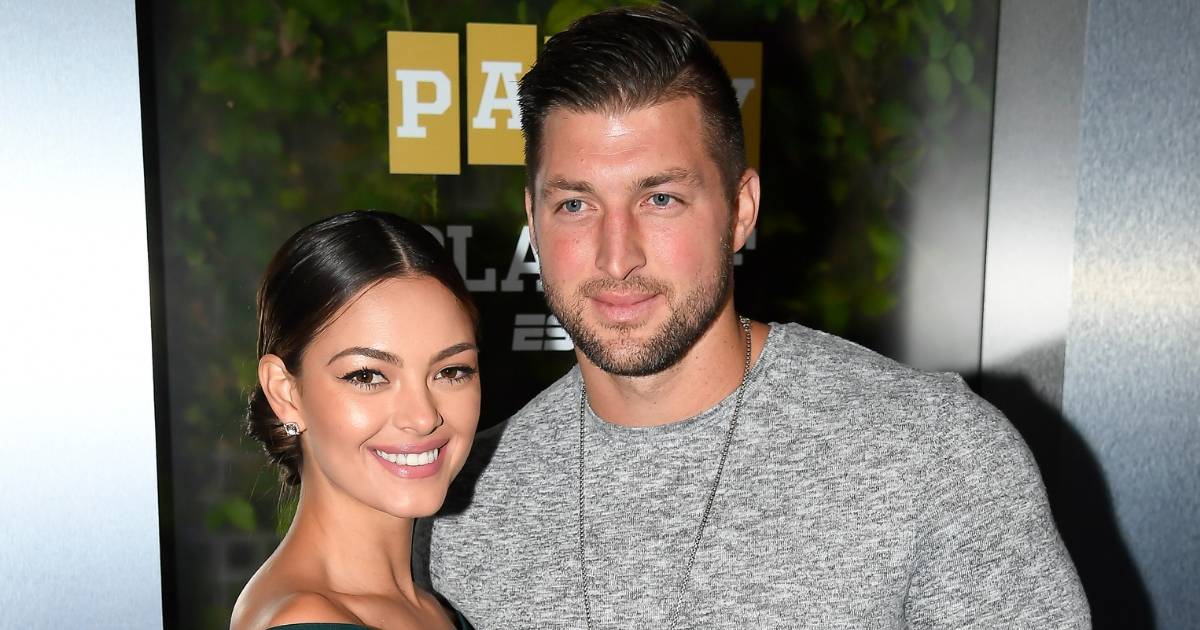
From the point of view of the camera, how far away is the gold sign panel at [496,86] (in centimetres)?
229

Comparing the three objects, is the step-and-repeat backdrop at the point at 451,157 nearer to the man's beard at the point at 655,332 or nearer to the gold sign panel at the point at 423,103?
the gold sign panel at the point at 423,103

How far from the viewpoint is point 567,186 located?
1471 mm

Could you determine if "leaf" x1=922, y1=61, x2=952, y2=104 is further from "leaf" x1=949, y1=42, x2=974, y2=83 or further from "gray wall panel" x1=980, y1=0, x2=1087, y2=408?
"gray wall panel" x1=980, y1=0, x2=1087, y2=408

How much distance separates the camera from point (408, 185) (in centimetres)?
231

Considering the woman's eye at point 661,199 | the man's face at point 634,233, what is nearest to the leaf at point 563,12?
the man's face at point 634,233

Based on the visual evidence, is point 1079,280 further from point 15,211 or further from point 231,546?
point 15,211

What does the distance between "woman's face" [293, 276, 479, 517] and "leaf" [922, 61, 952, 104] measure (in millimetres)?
1610

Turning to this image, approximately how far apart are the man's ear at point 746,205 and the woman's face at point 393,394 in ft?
→ 1.60

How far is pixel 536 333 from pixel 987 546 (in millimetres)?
1286

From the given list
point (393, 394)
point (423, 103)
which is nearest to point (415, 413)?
point (393, 394)

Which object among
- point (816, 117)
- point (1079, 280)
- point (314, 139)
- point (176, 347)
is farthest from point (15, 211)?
point (1079, 280)

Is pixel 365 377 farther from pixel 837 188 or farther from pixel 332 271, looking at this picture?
pixel 837 188

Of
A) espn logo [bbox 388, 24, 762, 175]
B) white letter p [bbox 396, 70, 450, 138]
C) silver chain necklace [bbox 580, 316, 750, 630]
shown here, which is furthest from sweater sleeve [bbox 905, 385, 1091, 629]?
white letter p [bbox 396, 70, 450, 138]

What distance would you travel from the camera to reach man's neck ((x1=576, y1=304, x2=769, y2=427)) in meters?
1.54
